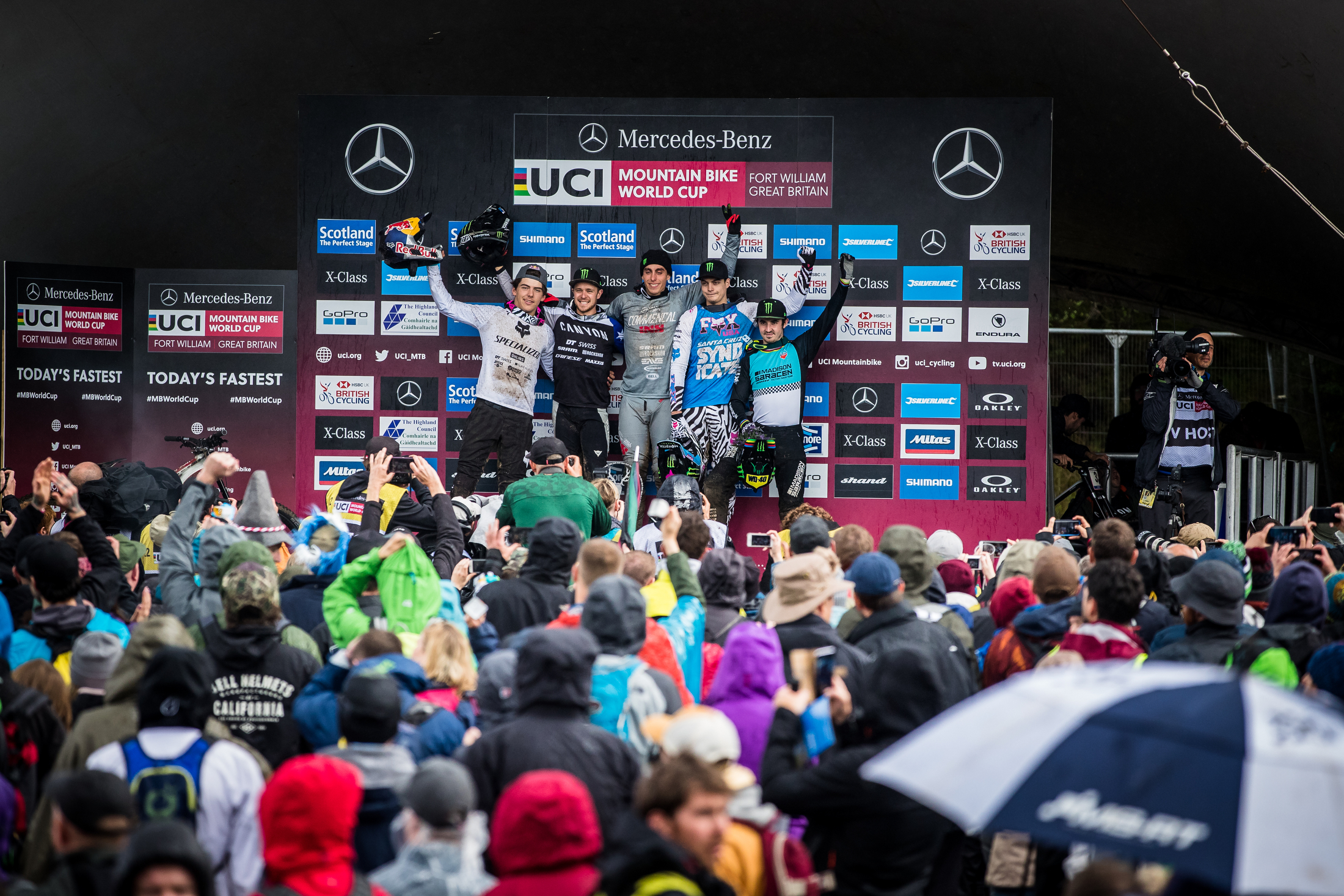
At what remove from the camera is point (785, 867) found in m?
3.26

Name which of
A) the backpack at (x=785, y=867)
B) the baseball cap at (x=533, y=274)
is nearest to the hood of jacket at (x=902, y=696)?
the backpack at (x=785, y=867)

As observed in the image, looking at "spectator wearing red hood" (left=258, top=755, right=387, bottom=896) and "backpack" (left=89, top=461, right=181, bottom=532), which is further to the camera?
"backpack" (left=89, top=461, right=181, bottom=532)

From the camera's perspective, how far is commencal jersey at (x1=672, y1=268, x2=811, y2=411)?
35.7 ft

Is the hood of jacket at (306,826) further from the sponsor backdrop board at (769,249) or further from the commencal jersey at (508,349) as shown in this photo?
the sponsor backdrop board at (769,249)

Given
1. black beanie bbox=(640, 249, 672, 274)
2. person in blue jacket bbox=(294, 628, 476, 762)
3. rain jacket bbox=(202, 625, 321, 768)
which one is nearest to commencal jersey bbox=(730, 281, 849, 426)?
black beanie bbox=(640, 249, 672, 274)

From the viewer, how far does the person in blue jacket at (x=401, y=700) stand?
3803mm

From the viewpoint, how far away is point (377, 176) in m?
11.7

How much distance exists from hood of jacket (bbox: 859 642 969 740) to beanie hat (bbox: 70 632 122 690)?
244 centimetres

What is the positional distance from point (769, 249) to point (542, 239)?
2087mm

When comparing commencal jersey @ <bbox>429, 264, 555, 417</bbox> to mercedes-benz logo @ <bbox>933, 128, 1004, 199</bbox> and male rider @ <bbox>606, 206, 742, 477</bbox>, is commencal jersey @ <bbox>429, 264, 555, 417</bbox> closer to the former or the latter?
male rider @ <bbox>606, 206, 742, 477</bbox>

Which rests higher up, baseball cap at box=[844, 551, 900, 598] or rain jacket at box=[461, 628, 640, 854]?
baseball cap at box=[844, 551, 900, 598]

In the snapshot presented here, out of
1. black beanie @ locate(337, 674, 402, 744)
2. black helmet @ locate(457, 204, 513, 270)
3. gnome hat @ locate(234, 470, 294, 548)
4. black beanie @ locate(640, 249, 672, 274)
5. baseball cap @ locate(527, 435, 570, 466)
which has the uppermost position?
black helmet @ locate(457, 204, 513, 270)

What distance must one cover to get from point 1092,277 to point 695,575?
41.3ft

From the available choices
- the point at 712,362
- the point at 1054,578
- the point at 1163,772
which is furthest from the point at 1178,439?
the point at 1163,772
